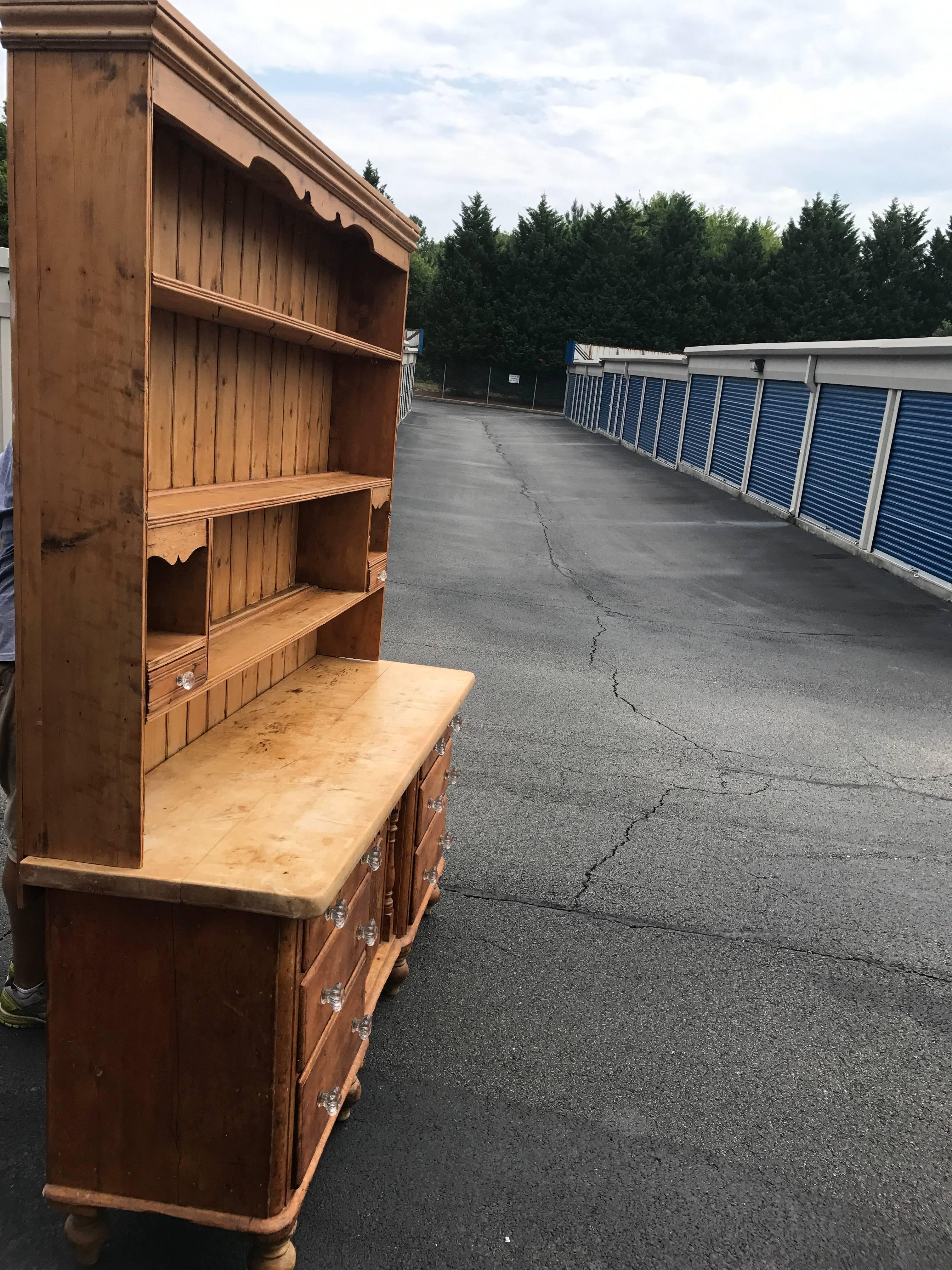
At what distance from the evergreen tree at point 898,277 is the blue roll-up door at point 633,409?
19.0 metres

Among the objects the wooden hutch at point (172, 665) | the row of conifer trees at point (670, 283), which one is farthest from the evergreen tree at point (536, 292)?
the wooden hutch at point (172, 665)

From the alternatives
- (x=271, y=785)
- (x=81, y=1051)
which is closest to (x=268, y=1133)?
(x=81, y=1051)

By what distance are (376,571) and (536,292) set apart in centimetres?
4673

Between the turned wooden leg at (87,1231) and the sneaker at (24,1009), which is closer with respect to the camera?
the turned wooden leg at (87,1231)

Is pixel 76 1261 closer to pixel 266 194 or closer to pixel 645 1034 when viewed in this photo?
pixel 645 1034

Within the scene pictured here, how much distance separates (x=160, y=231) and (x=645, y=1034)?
3.05 metres

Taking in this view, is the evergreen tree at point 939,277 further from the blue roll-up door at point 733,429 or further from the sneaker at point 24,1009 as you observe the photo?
the sneaker at point 24,1009

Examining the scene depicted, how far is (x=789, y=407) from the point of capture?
17031 mm

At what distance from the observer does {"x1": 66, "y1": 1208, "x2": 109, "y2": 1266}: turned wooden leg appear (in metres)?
2.40

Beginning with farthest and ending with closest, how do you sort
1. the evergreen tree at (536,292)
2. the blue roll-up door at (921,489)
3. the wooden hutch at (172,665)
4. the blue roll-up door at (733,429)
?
1. the evergreen tree at (536,292)
2. the blue roll-up door at (733,429)
3. the blue roll-up door at (921,489)
4. the wooden hutch at (172,665)

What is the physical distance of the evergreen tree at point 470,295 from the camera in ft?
155

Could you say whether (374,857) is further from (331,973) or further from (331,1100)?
(331,1100)

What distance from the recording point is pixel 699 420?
73.6ft

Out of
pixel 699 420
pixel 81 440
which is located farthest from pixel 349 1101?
pixel 699 420
